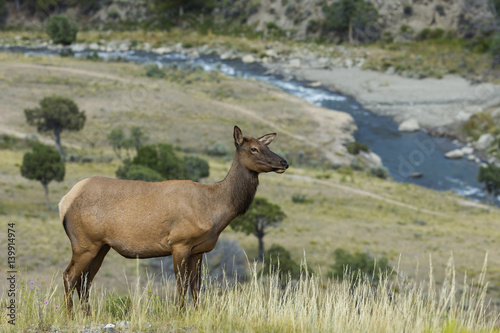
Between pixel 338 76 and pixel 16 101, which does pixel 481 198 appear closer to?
pixel 338 76

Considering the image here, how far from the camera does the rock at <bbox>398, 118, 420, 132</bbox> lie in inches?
2509

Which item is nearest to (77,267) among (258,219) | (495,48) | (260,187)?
(258,219)

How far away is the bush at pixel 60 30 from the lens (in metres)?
94.7

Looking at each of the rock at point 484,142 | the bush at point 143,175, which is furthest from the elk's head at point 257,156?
the rock at point 484,142

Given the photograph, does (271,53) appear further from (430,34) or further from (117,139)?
(117,139)

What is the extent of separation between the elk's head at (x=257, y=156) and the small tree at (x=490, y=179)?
45.6 m

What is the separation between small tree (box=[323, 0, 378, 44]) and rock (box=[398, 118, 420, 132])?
31732 millimetres

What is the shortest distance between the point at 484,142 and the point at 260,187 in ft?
88.9

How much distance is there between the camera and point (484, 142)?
60656mm

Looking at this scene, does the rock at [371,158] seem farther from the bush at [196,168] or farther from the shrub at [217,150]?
the bush at [196,168]

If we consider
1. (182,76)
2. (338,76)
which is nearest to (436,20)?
(338,76)

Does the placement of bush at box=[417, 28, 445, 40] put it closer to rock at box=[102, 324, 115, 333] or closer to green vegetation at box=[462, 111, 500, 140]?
green vegetation at box=[462, 111, 500, 140]

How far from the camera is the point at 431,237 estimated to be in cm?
3891

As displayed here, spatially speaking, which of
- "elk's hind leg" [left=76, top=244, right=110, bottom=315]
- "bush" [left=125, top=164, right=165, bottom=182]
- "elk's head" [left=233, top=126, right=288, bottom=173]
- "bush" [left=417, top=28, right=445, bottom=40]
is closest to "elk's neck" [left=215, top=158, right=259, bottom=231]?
"elk's head" [left=233, top=126, right=288, bottom=173]
